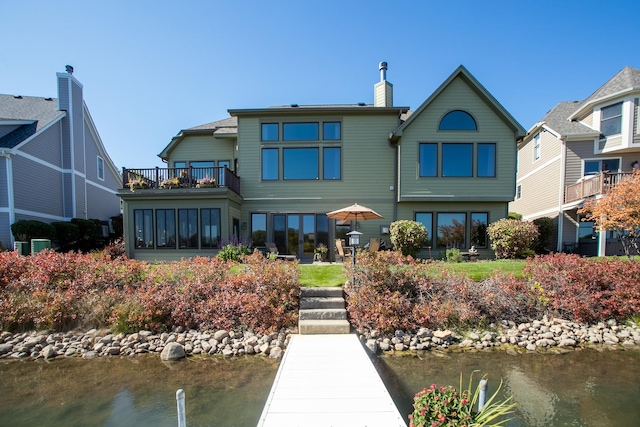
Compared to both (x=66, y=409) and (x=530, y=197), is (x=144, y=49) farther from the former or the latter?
(x=530, y=197)

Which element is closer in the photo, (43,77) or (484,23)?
(484,23)

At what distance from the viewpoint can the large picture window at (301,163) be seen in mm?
13828

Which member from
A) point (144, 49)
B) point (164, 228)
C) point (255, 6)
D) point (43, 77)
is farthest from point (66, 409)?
point (43, 77)

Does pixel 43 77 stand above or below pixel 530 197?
above

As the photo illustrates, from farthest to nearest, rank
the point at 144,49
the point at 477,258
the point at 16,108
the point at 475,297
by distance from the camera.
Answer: the point at 16,108 < the point at 477,258 < the point at 144,49 < the point at 475,297

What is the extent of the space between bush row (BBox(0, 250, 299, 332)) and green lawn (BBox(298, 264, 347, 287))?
79 centimetres

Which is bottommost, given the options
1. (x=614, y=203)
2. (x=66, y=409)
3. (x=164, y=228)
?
(x=66, y=409)

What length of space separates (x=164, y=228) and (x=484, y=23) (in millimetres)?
15143

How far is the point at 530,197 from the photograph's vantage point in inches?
704

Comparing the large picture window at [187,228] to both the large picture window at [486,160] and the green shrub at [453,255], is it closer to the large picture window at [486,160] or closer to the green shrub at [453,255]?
the green shrub at [453,255]

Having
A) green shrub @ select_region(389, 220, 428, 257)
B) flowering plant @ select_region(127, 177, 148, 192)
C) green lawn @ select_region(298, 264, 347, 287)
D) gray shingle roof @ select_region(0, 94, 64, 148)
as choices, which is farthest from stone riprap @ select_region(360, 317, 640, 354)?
gray shingle roof @ select_region(0, 94, 64, 148)

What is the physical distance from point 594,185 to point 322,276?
13160 mm

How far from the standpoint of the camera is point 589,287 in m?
7.79

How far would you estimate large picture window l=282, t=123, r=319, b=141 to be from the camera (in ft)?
45.2
